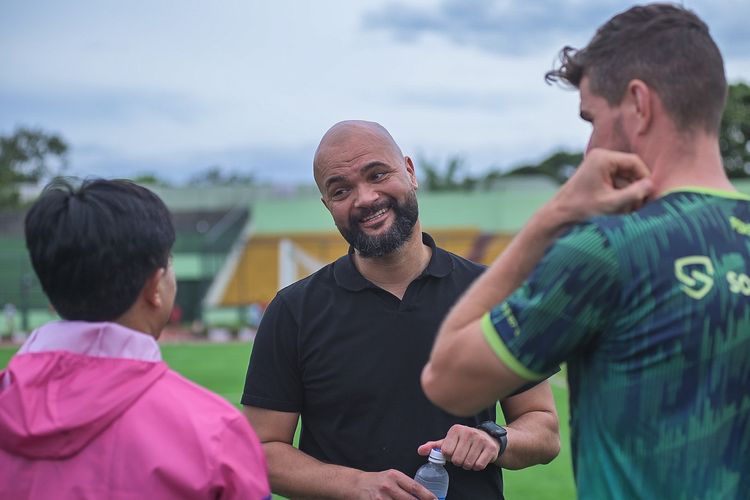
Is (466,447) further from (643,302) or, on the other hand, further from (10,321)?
(10,321)

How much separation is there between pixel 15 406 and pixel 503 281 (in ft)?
3.67

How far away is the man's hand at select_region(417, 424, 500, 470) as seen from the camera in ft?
9.68

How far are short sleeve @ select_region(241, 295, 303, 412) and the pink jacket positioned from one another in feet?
3.78

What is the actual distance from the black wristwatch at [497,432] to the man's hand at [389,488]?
28 cm

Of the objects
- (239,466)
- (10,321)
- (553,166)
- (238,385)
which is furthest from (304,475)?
(553,166)

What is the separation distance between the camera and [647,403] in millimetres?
1882

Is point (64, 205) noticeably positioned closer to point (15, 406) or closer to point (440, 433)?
point (15, 406)

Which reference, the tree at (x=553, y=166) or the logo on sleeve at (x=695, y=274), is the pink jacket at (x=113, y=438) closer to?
the logo on sleeve at (x=695, y=274)

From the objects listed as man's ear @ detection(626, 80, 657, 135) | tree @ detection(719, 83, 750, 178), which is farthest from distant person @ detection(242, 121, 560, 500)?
tree @ detection(719, 83, 750, 178)

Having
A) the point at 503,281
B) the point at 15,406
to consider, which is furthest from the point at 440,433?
the point at 15,406

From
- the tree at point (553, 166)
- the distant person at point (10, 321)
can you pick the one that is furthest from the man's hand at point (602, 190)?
the tree at point (553, 166)

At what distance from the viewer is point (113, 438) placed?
207 cm

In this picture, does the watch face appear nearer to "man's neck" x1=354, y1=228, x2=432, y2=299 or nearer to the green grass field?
"man's neck" x1=354, y1=228, x2=432, y2=299

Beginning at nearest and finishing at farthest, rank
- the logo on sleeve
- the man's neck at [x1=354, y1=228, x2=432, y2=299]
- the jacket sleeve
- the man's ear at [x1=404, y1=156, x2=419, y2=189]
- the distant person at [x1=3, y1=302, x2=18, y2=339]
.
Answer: the logo on sleeve
the jacket sleeve
the man's neck at [x1=354, y1=228, x2=432, y2=299]
the man's ear at [x1=404, y1=156, x2=419, y2=189]
the distant person at [x1=3, y1=302, x2=18, y2=339]
